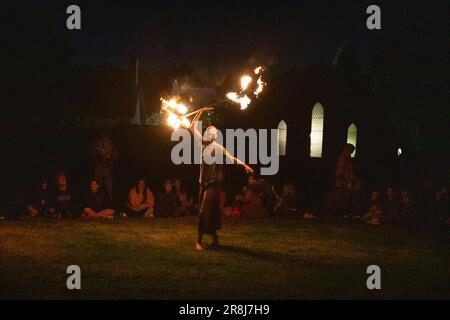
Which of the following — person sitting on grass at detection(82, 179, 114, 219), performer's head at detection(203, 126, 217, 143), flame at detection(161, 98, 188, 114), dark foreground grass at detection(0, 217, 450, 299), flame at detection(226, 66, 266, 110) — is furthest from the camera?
person sitting on grass at detection(82, 179, 114, 219)

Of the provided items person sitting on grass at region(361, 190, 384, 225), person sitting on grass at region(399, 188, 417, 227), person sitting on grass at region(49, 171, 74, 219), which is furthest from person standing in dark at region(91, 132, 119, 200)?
person sitting on grass at region(399, 188, 417, 227)

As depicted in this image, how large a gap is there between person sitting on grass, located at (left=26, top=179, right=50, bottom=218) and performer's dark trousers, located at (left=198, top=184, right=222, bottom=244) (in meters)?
6.07

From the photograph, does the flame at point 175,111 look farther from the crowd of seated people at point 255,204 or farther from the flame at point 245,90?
the crowd of seated people at point 255,204

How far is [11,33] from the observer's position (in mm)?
20906

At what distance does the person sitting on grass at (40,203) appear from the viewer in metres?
16.1

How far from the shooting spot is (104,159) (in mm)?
18203

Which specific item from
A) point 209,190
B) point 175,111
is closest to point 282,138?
point 175,111

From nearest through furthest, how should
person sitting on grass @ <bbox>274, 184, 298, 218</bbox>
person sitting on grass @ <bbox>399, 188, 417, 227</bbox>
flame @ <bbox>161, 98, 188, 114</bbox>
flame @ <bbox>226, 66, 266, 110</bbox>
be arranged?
flame @ <bbox>226, 66, 266, 110</bbox>
flame @ <bbox>161, 98, 188, 114</bbox>
person sitting on grass @ <bbox>399, 188, 417, 227</bbox>
person sitting on grass @ <bbox>274, 184, 298, 218</bbox>

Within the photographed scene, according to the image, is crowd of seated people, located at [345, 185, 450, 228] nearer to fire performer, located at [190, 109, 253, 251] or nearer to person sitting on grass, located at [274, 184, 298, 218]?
person sitting on grass, located at [274, 184, 298, 218]

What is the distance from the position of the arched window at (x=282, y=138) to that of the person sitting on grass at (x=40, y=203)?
32.1ft

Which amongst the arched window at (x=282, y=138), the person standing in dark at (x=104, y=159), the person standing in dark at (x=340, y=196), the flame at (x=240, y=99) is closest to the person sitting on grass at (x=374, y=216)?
the person standing in dark at (x=340, y=196)

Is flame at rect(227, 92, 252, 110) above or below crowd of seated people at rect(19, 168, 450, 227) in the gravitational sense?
above

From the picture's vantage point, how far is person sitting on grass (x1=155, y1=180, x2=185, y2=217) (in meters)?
16.9

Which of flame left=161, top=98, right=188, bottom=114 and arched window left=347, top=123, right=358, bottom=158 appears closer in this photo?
flame left=161, top=98, right=188, bottom=114
